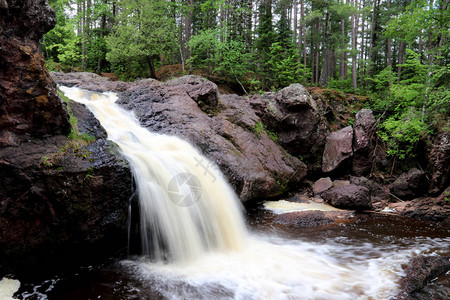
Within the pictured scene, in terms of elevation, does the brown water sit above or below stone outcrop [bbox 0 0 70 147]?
below

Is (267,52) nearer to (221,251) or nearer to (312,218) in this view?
(312,218)

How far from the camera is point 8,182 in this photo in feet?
11.3

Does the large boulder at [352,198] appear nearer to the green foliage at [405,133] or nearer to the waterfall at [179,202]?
the green foliage at [405,133]

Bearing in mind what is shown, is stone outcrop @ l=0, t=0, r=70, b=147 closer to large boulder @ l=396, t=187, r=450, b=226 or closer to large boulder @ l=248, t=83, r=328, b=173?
large boulder @ l=248, t=83, r=328, b=173

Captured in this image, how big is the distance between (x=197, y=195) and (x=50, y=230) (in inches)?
100

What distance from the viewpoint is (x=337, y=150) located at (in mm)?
10070

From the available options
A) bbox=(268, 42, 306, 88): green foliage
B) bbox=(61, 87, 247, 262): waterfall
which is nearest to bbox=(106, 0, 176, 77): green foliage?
bbox=(268, 42, 306, 88): green foliage

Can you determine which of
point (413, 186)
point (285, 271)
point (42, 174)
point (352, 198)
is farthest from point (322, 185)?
point (42, 174)

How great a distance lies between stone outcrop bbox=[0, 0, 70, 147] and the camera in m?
3.73

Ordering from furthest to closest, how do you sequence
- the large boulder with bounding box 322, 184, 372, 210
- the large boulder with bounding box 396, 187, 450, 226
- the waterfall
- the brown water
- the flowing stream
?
1. the large boulder with bounding box 322, 184, 372, 210
2. the large boulder with bounding box 396, 187, 450, 226
3. the waterfall
4. the flowing stream
5. the brown water

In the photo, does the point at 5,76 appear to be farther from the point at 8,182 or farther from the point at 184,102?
the point at 184,102

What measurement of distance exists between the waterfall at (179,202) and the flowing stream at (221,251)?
18 mm

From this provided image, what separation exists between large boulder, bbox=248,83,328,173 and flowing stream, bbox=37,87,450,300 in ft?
14.9

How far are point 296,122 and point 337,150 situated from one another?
2.00 m
